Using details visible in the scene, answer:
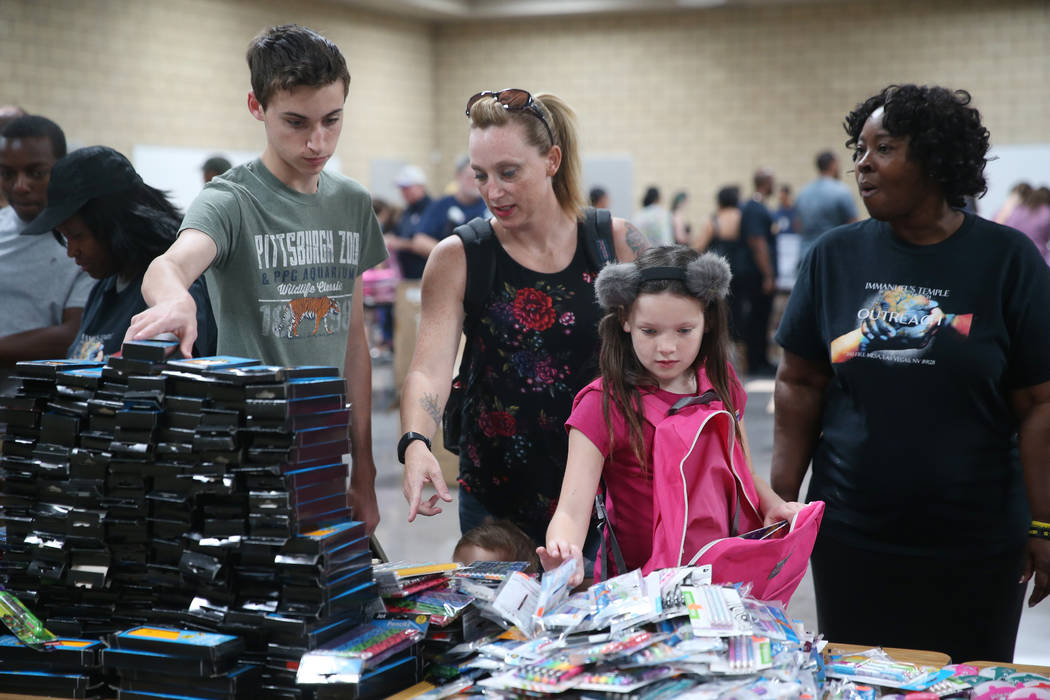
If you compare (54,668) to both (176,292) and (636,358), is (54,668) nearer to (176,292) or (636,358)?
(176,292)

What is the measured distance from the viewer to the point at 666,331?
6.77 feet

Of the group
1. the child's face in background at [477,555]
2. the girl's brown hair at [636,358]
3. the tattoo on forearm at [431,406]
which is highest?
the girl's brown hair at [636,358]

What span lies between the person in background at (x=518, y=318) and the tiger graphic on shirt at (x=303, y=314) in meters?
0.22

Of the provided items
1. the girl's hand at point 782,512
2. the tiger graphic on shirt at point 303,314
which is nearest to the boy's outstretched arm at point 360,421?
the tiger graphic on shirt at point 303,314

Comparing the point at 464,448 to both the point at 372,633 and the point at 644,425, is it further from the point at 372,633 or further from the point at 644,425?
the point at 372,633

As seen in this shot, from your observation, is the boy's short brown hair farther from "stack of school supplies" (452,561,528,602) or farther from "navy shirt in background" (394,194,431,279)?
"navy shirt in background" (394,194,431,279)

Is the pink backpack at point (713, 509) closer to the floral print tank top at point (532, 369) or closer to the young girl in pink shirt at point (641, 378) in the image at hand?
the young girl in pink shirt at point (641, 378)

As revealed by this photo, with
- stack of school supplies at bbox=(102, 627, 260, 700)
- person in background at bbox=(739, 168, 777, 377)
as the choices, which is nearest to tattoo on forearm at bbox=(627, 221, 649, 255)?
stack of school supplies at bbox=(102, 627, 260, 700)

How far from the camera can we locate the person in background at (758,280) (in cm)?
1086

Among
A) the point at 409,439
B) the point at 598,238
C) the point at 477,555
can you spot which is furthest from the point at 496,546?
the point at 598,238

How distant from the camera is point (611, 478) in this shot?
2.14 metres

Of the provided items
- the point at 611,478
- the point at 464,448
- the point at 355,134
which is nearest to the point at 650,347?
the point at 611,478

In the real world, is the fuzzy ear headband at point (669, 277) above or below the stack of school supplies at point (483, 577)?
above

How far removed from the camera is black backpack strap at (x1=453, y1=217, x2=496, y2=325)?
2.47 meters
